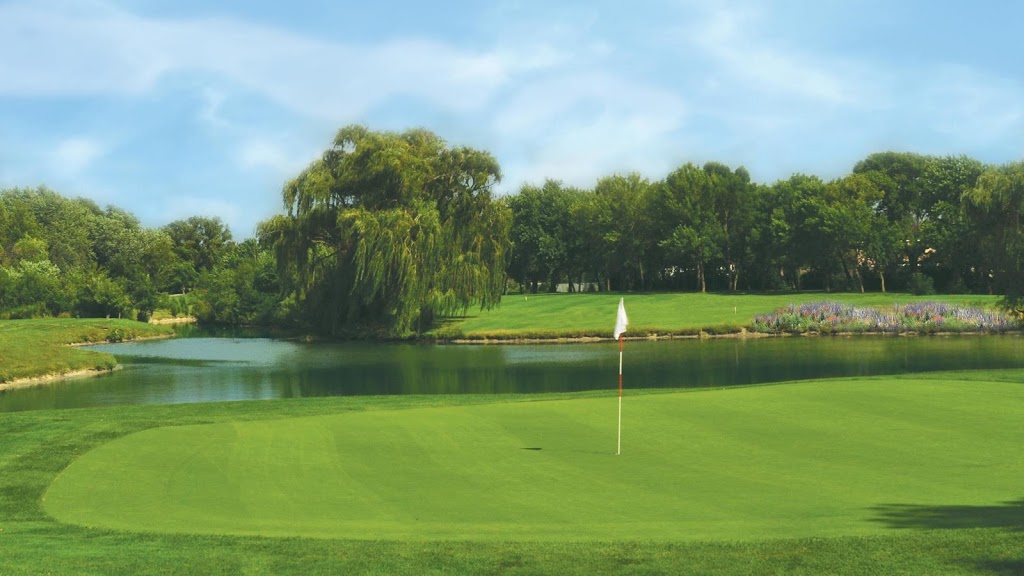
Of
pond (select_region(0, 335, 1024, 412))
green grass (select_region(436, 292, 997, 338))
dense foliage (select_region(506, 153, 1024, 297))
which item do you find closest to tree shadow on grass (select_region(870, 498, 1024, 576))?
pond (select_region(0, 335, 1024, 412))

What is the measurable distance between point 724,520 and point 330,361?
3516 cm

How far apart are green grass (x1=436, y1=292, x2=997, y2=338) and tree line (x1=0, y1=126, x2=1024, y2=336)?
2.44m

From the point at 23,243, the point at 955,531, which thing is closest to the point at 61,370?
the point at 955,531

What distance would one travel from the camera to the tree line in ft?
170

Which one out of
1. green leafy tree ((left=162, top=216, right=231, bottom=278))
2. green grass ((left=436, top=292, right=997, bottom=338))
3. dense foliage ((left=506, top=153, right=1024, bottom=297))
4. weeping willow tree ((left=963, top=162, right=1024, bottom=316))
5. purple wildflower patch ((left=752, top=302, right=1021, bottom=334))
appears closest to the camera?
weeping willow tree ((left=963, top=162, right=1024, bottom=316))

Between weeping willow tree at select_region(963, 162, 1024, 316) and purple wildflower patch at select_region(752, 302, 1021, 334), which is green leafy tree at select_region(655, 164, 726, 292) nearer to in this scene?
purple wildflower patch at select_region(752, 302, 1021, 334)

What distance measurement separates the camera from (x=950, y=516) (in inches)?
347

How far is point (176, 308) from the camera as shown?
276ft

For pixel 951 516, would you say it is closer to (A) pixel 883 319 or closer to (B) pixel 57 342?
(A) pixel 883 319

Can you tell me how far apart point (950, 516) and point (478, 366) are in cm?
3102

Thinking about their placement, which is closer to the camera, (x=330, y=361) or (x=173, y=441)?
(x=173, y=441)

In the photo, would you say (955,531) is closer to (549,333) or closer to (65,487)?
(65,487)

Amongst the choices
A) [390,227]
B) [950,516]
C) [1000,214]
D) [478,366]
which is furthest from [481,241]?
[950,516]

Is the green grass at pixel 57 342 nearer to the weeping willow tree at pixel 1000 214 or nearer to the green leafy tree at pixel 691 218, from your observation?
the weeping willow tree at pixel 1000 214
